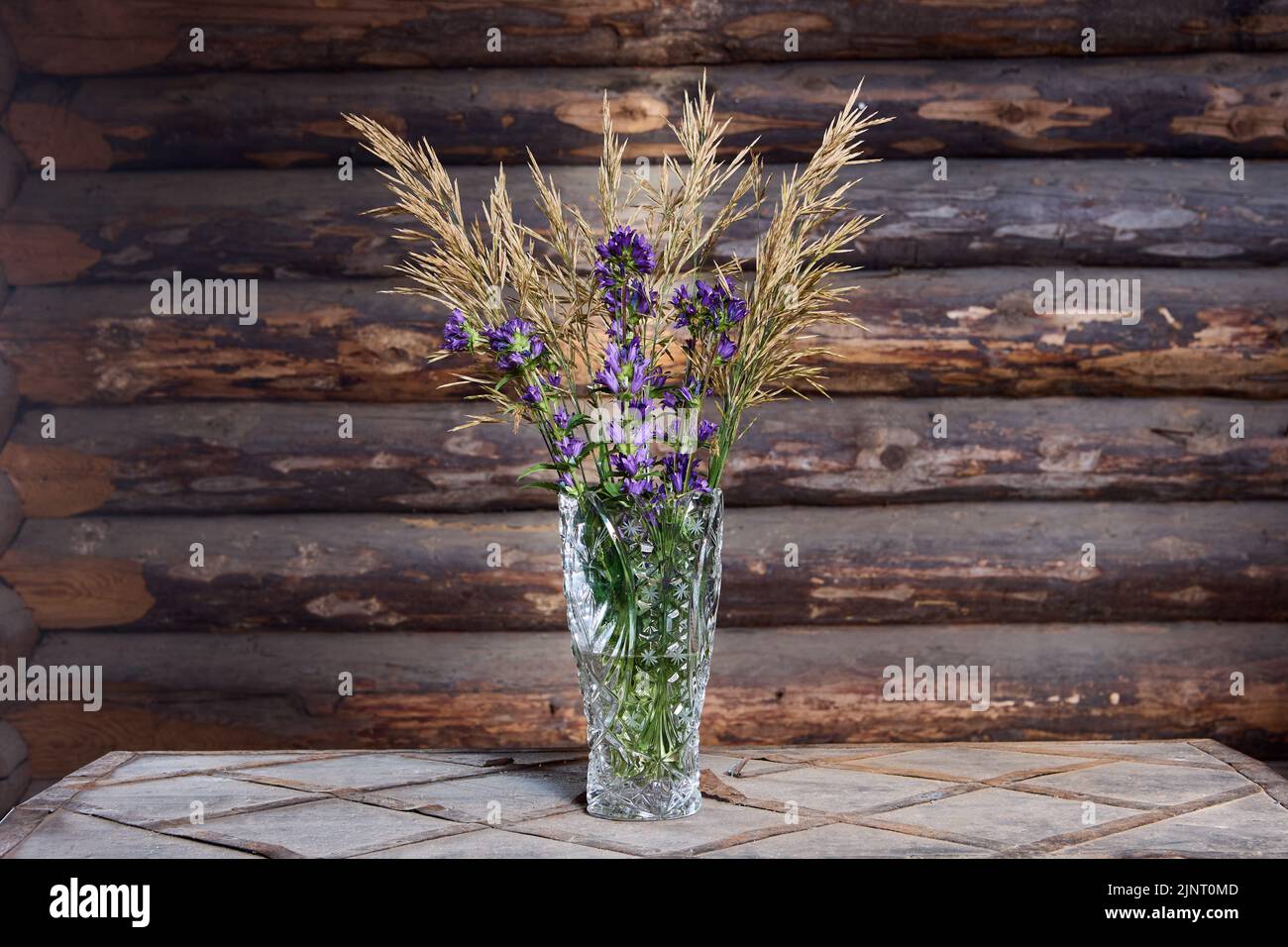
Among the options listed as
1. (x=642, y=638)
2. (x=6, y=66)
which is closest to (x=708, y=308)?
(x=642, y=638)

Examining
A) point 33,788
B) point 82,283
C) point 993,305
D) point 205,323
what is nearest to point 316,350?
point 205,323

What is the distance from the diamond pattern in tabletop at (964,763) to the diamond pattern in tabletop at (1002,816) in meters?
0.16

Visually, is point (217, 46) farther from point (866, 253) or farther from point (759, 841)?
point (759, 841)

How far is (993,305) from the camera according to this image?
374 centimetres

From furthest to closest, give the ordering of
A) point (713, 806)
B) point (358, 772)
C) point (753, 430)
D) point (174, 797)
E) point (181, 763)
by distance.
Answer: point (753, 430), point (181, 763), point (358, 772), point (174, 797), point (713, 806)

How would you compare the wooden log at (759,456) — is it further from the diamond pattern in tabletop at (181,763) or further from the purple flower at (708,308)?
the purple flower at (708,308)

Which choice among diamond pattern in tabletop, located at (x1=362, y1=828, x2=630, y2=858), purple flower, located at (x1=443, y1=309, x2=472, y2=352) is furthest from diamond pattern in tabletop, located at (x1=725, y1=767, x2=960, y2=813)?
purple flower, located at (x1=443, y1=309, x2=472, y2=352)

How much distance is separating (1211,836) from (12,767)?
3349mm

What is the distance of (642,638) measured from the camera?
6.52ft

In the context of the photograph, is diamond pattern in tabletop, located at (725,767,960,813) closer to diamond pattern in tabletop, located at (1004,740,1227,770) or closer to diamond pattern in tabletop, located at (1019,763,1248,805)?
diamond pattern in tabletop, located at (1019,763,1248,805)

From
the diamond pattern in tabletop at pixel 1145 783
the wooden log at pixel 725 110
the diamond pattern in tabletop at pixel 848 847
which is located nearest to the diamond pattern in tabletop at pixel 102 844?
the diamond pattern in tabletop at pixel 848 847

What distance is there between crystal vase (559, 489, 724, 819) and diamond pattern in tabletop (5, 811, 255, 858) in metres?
0.58

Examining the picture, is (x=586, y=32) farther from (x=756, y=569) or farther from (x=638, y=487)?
(x=638, y=487)

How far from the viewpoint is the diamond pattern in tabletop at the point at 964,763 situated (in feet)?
7.49
